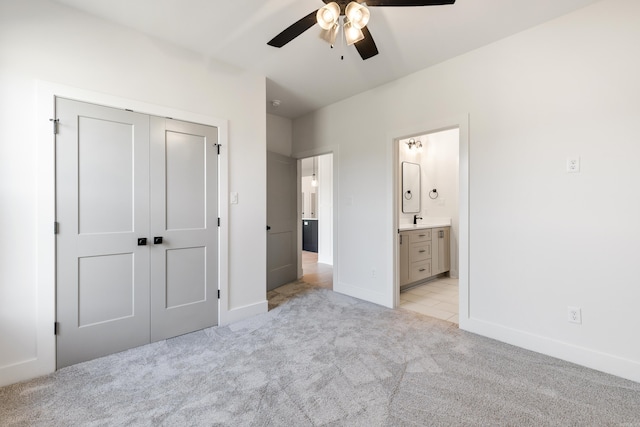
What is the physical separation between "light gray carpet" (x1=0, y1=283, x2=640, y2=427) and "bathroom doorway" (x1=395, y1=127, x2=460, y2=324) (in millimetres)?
1493

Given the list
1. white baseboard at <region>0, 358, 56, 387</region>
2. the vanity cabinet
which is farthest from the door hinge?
the vanity cabinet

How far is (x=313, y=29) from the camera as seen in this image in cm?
238

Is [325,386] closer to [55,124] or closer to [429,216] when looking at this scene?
[55,124]

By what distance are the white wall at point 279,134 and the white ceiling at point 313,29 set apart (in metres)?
1.24

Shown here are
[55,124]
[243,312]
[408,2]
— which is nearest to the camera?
[408,2]

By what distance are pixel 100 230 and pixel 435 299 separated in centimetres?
374

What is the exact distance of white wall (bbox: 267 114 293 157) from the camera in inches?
174

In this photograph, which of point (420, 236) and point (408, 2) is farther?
point (420, 236)

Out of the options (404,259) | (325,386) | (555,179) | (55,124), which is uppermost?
(55,124)

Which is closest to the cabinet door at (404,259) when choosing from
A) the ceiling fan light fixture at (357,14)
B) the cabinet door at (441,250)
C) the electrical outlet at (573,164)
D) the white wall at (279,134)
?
the cabinet door at (441,250)

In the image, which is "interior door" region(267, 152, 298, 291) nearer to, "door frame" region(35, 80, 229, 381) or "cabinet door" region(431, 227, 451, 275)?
"cabinet door" region(431, 227, 451, 275)

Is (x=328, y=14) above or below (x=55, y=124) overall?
above

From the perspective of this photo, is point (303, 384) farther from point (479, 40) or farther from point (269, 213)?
point (479, 40)

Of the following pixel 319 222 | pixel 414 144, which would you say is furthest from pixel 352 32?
pixel 319 222
